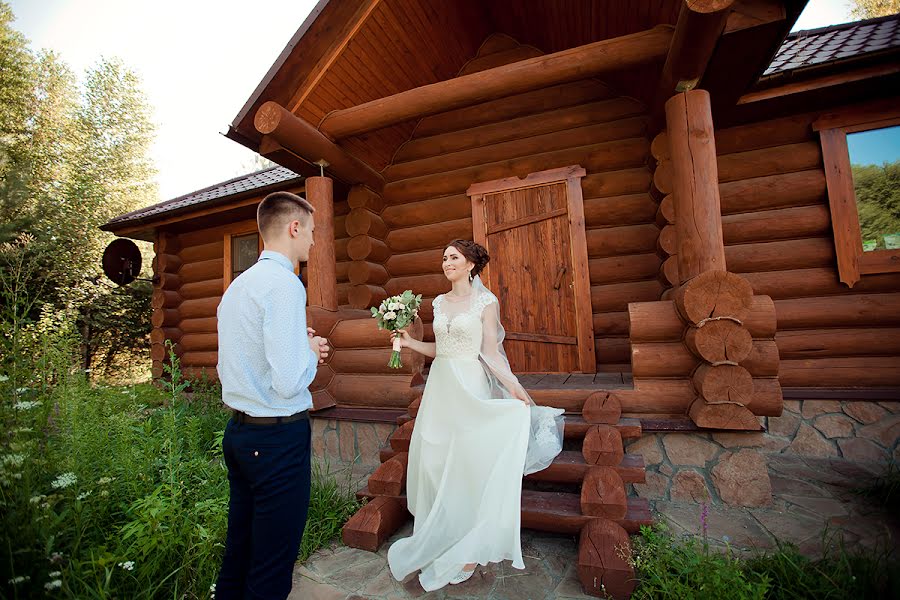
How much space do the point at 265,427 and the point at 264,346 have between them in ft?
1.10

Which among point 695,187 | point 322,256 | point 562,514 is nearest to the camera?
point 562,514

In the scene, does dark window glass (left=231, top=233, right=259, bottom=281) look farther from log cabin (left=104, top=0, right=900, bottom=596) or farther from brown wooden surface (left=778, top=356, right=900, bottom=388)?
brown wooden surface (left=778, top=356, right=900, bottom=388)

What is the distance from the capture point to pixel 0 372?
265 centimetres

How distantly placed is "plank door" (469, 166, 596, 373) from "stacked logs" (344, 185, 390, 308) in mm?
1578

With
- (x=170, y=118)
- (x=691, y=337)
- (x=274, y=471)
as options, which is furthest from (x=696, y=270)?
(x=170, y=118)

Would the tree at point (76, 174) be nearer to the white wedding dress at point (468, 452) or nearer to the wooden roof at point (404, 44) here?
the wooden roof at point (404, 44)

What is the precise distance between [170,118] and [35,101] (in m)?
4.64

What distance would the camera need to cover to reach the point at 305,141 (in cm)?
486

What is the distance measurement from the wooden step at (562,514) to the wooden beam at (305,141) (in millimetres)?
4423

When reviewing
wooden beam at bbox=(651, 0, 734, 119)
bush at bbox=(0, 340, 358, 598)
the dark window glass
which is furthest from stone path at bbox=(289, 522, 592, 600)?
the dark window glass

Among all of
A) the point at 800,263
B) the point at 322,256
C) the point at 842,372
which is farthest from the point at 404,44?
the point at 842,372

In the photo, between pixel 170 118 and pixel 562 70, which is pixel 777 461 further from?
pixel 170 118

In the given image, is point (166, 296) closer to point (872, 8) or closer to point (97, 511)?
point (97, 511)

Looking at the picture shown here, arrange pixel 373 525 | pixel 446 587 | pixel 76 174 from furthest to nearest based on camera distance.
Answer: pixel 76 174, pixel 373 525, pixel 446 587
